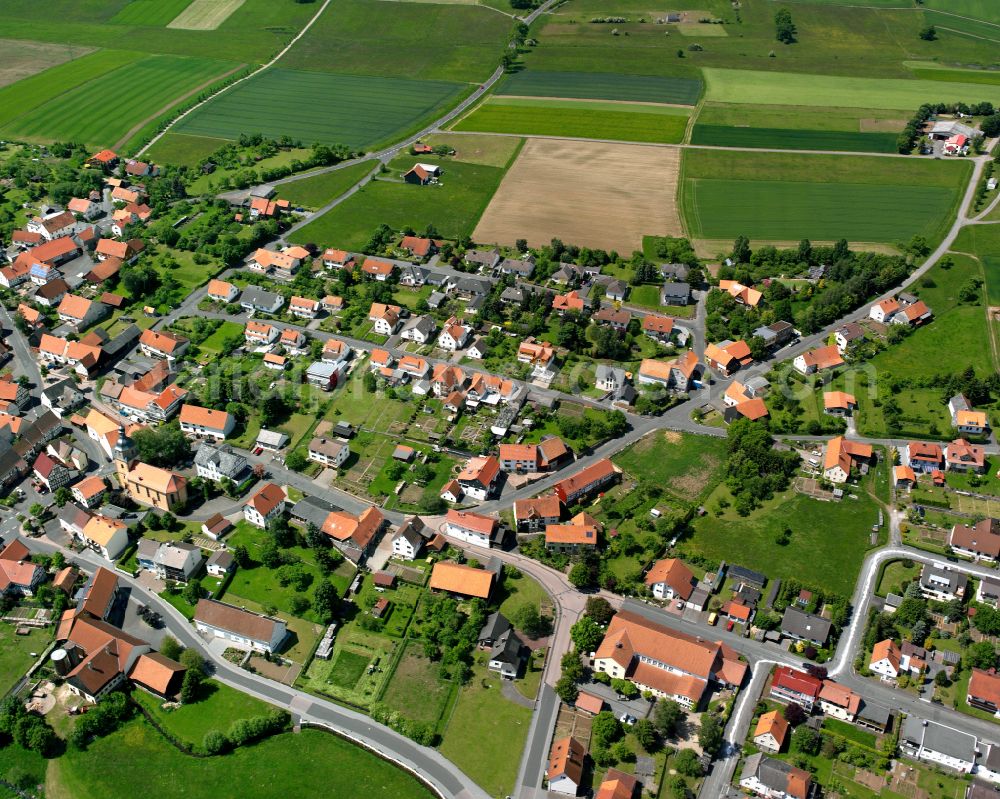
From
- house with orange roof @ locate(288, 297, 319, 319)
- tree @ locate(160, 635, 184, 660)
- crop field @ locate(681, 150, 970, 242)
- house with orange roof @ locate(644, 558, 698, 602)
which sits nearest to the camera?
tree @ locate(160, 635, 184, 660)

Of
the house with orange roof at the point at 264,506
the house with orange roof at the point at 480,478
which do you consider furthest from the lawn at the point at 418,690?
the house with orange roof at the point at 264,506

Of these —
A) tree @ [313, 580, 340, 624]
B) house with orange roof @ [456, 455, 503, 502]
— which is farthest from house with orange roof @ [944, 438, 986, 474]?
tree @ [313, 580, 340, 624]

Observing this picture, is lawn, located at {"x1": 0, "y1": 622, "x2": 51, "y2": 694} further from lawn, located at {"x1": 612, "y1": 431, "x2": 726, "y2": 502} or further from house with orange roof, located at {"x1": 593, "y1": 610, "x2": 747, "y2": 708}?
lawn, located at {"x1": 612, "y1": 431, "x2": 726, "y2": 502}

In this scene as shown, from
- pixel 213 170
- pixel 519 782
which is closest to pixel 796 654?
pixel 519 782

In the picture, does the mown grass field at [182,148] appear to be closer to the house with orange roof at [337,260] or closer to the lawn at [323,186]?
the lawn at [323,186]

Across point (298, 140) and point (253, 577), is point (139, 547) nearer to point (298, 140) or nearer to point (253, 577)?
point (253, 577)

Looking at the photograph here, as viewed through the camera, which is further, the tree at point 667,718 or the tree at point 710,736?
the tree at point 667,718

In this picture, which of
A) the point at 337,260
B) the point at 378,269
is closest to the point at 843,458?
the point at 378,269
